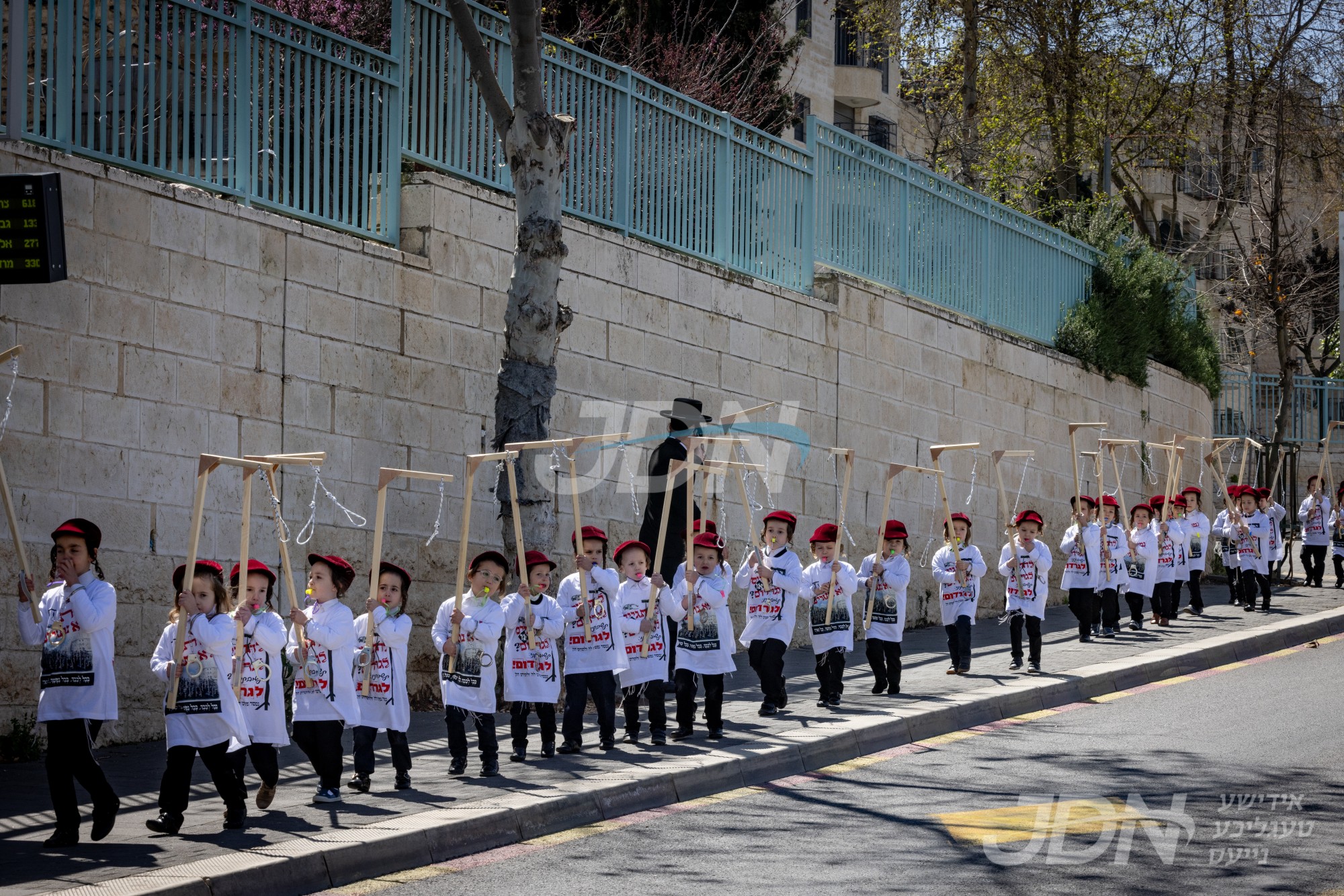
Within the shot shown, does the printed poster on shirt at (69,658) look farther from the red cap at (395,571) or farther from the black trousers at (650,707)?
the black trousers at (650,707)

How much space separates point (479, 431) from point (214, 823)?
5.61 metres

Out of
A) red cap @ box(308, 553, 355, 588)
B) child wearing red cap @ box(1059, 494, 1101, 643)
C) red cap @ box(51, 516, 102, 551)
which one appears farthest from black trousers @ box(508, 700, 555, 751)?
child wearing red cap @ box(1059, 494, 1101, 643)

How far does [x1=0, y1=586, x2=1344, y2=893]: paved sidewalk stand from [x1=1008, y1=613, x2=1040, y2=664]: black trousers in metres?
0.19

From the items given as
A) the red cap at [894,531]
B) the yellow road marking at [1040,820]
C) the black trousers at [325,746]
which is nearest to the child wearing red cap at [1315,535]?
the red cap at [894,531]

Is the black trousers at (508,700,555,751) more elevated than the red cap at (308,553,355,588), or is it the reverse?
the red cap at (308,553,355,588)

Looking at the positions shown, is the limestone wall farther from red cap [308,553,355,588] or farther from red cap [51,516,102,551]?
red cap [308,553,355,588]

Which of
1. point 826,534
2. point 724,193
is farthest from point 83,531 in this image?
point 724,193

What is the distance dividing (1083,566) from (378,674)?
29.9ft

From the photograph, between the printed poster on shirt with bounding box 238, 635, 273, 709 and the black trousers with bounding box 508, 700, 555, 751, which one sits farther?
the black trousers with bounding box 508, 700, 555, 751

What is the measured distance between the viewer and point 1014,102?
2802 centimetres

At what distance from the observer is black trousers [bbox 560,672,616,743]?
10.9 m

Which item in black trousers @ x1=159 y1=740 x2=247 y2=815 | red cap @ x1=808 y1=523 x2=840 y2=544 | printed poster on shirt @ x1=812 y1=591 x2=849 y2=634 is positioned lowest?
black trousers @ x1=159 y1=740 x2=247 y2=815

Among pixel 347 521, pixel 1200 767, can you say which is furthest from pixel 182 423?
pixel 1200 767

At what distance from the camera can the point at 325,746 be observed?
9109mm
